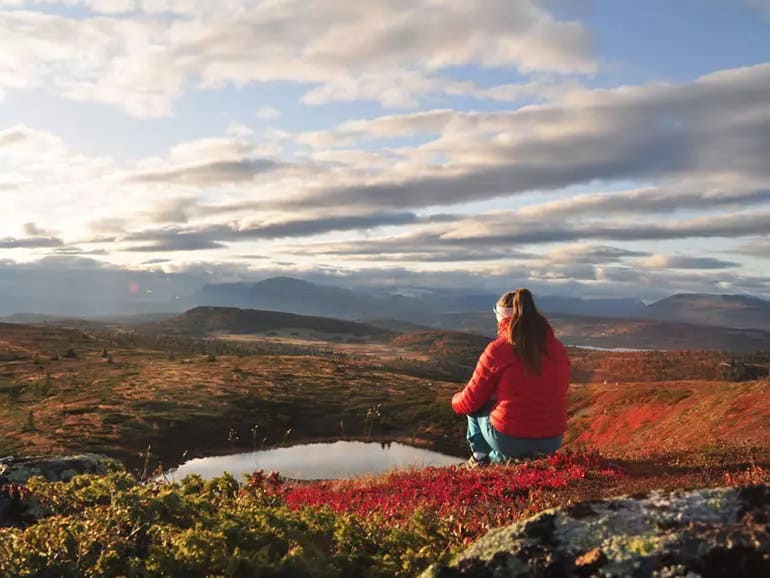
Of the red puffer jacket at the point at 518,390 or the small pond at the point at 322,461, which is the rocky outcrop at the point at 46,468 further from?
the small pond at the point at 322,461

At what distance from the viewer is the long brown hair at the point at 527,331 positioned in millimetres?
12797

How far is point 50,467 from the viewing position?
429 inches

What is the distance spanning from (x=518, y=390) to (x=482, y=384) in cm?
77

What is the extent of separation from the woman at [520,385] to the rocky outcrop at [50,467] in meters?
7.45

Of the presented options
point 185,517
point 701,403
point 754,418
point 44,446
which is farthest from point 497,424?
point 44,446

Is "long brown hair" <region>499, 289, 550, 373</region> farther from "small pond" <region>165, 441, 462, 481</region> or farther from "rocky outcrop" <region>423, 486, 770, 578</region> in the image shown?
"small pond" <region>165, 441, 462, 481</region>

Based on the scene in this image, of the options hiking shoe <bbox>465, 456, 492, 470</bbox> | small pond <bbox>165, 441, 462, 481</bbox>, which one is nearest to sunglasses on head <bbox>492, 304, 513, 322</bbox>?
hiking shoe <bbox>465, 456, 492, 470</bbox>

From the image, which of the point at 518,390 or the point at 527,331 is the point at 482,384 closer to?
the point at 518,390

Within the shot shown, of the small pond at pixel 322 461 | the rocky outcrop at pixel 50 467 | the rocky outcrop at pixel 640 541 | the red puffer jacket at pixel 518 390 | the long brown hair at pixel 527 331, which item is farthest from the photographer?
the small pond at pixel 322 461

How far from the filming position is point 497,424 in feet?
44.9

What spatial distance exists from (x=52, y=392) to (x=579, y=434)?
3845 centimetres

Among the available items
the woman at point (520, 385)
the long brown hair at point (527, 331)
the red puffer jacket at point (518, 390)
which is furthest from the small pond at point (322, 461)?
the long brown hair at point (527, 331)

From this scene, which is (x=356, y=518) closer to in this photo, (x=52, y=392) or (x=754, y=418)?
(x=754, y=418)

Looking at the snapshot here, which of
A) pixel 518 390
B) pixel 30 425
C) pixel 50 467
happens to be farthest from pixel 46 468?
pixel 30 425
